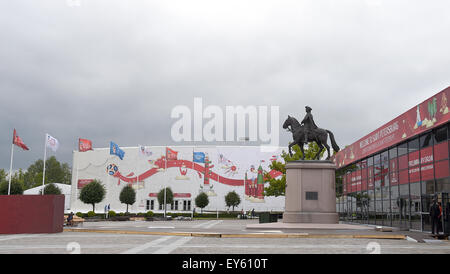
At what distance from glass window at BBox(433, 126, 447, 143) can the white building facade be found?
183 ft

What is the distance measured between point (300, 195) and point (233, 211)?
4819cm

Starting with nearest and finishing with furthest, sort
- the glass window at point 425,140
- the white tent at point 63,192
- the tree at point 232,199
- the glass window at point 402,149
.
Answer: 1. the glass window at point 425,140
2. the glass window at point 402,149
3. the tree at point 232,199
4. the white tent at point 63,192

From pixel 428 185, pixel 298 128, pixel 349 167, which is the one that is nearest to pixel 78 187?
pixel 349 167

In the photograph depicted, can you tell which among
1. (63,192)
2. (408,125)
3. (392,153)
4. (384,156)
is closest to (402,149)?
(392,153)

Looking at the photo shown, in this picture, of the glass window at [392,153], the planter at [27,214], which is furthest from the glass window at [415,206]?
the planter at [27,214]

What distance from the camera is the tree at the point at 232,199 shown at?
72500 millimetres

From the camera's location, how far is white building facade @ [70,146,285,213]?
77062mm

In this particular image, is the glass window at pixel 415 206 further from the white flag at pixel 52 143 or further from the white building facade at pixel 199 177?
the white building facade at pixel 199 177

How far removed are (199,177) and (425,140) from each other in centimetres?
5908

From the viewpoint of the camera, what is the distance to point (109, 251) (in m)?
12.4

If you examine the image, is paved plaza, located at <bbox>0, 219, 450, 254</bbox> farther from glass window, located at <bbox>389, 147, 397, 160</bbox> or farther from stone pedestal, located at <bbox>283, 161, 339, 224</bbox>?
glass window, located at <bbox>389, 147, 397, 160</bbox>

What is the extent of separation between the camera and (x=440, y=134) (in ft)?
67.2

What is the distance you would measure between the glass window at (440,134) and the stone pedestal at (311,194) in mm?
7394
